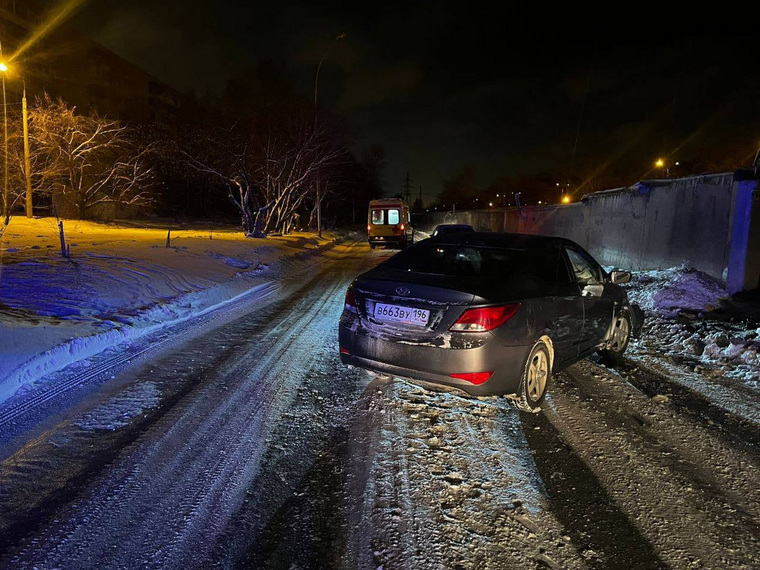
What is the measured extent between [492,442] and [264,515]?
176 cm

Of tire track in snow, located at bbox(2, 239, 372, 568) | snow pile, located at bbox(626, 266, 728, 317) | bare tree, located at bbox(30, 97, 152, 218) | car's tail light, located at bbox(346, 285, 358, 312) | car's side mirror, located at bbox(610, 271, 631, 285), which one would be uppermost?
bare tree, located at bbox(30, 97, 152, 218)

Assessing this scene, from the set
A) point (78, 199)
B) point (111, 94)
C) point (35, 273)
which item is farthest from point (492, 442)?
point (111, 94)

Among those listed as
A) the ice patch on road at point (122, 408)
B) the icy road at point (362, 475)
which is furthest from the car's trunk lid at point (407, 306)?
the ice patch on road at point (122, 408)

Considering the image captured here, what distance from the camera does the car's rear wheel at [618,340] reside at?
5613 mm

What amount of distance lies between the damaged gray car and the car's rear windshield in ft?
0.03

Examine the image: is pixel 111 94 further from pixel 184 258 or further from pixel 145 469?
pixel 145 469

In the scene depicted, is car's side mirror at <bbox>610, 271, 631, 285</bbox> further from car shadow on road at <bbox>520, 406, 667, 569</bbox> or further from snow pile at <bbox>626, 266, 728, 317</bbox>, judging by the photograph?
snow pile at <bbox>626, 266, 728, 317</bbox>

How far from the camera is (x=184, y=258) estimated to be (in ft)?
42.4

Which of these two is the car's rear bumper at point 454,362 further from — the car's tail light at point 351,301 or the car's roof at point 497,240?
the car's roof at point 497,240

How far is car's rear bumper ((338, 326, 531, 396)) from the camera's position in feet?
11.9

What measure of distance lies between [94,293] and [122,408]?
15.5ft

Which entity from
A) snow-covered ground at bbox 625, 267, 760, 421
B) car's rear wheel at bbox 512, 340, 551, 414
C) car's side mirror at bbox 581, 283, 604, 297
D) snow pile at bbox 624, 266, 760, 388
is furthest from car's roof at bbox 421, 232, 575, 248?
snow pile at bbox 624, 266, 760, 388

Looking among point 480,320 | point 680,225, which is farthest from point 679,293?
point 480,320

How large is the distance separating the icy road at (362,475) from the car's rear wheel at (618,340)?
28.4 inches
